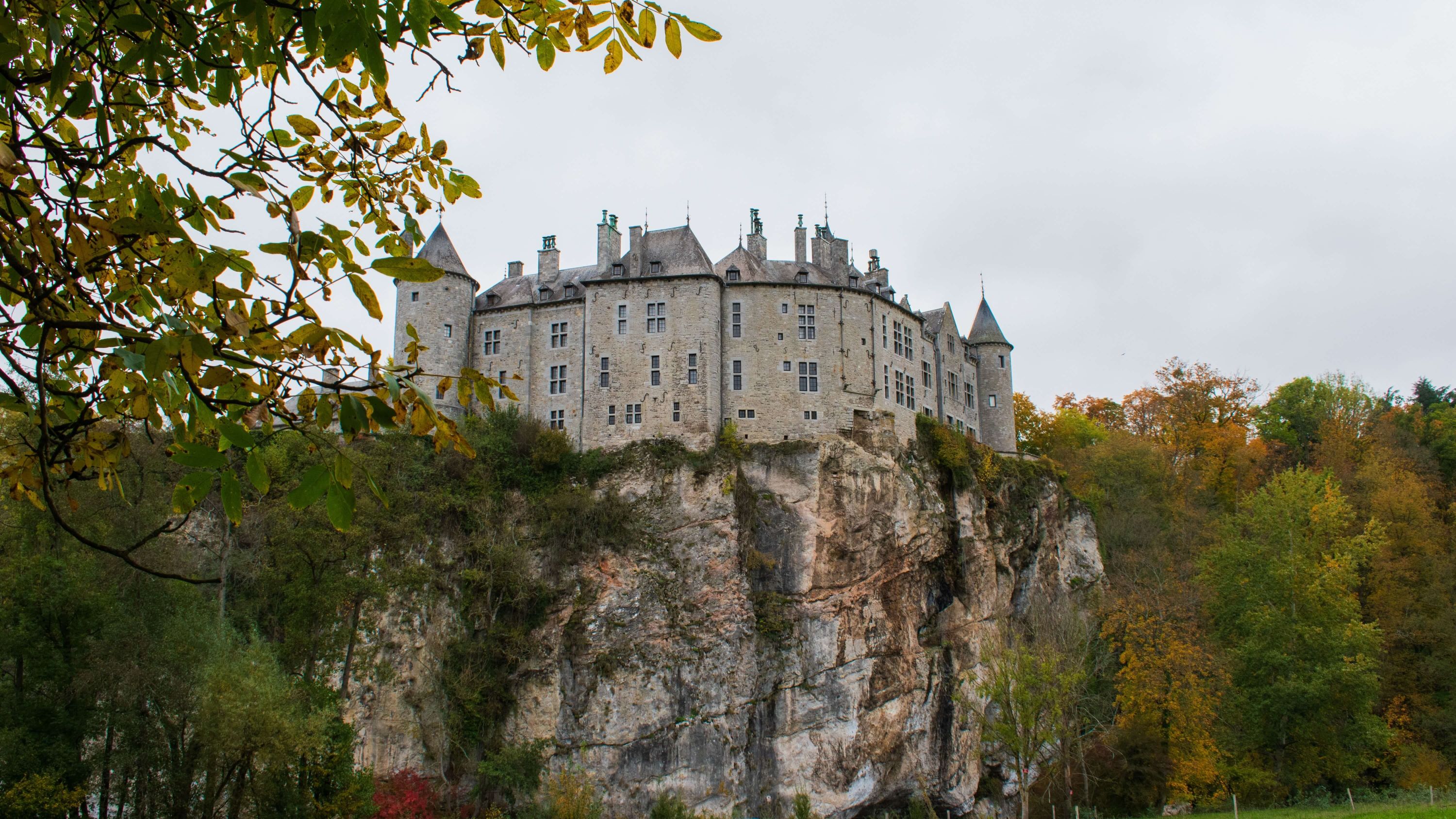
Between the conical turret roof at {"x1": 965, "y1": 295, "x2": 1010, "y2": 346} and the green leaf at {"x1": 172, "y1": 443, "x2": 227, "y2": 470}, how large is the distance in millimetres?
49581

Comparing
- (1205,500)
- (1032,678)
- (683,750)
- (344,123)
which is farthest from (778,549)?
(344,123)

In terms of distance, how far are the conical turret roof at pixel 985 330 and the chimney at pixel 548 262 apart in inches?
812

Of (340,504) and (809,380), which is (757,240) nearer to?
(809,380)

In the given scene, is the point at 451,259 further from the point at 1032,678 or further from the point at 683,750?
the point at 1032,678

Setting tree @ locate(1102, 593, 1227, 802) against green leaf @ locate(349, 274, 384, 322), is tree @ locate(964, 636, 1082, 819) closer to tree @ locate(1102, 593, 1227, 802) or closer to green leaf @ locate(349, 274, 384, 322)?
tree @ locate(1102, 593, 1227, 802)

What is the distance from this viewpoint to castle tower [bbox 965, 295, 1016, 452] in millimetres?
50250

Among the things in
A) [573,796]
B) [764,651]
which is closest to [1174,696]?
[764,651]

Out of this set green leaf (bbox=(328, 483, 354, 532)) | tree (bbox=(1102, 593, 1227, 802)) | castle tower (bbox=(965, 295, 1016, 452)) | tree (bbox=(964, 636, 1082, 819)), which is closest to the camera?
green leaf (bbox=(328, 483, 354, 532))

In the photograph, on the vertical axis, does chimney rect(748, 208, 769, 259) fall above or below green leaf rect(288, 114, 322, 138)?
above

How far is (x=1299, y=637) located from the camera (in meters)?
37.2

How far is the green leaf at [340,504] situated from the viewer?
3645mm

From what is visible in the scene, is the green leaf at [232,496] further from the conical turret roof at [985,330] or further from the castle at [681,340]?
the conical turret roof at [985,330]

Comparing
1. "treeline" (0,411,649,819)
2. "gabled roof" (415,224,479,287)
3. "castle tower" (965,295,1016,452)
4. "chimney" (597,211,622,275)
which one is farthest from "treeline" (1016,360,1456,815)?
"gabled roof" (415,224,479,287)

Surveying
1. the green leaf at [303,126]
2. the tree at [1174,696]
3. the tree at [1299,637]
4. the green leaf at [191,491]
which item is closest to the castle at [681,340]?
the tree at [1174,696]
